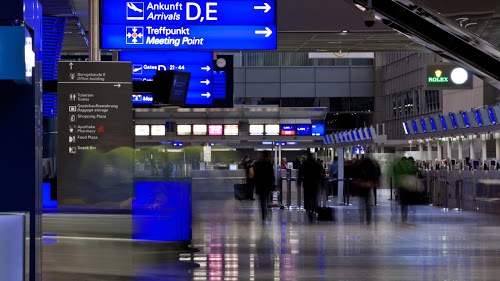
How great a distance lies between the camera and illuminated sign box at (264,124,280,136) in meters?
38.3

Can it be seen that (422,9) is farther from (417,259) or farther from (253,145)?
(253,145)

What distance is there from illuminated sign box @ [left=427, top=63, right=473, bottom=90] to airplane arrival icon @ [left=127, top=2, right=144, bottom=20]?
14816mm

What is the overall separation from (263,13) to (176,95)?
8.30 ft

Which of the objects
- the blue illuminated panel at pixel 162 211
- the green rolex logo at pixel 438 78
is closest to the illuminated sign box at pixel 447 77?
the green rolex logo at pixel 438 78

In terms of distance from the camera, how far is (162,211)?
49.4 feet

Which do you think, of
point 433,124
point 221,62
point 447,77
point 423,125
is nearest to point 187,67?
point 221,62

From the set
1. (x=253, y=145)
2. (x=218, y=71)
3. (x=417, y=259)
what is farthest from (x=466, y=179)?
(x=417, y=259)

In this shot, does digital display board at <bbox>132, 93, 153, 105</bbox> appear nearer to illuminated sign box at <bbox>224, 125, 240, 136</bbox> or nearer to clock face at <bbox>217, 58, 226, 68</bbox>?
clock face at <bbox>217, 58, 226, 68</bbox>

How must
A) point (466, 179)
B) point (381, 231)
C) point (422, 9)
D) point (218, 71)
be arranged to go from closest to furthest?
point (381, 231) < point (422, 9) < point (218, 71) < point (466, 179)

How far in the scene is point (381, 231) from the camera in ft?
69.2

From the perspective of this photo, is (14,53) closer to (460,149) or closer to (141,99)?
(141,99)

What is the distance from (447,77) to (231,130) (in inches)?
411

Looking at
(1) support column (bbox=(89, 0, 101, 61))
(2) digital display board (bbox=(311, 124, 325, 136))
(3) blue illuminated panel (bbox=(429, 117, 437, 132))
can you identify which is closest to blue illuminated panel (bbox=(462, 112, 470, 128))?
(3) blue illuminated panel (bbox=(429, 117, 437, 132))

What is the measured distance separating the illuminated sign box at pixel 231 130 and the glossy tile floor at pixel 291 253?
43.1ft
